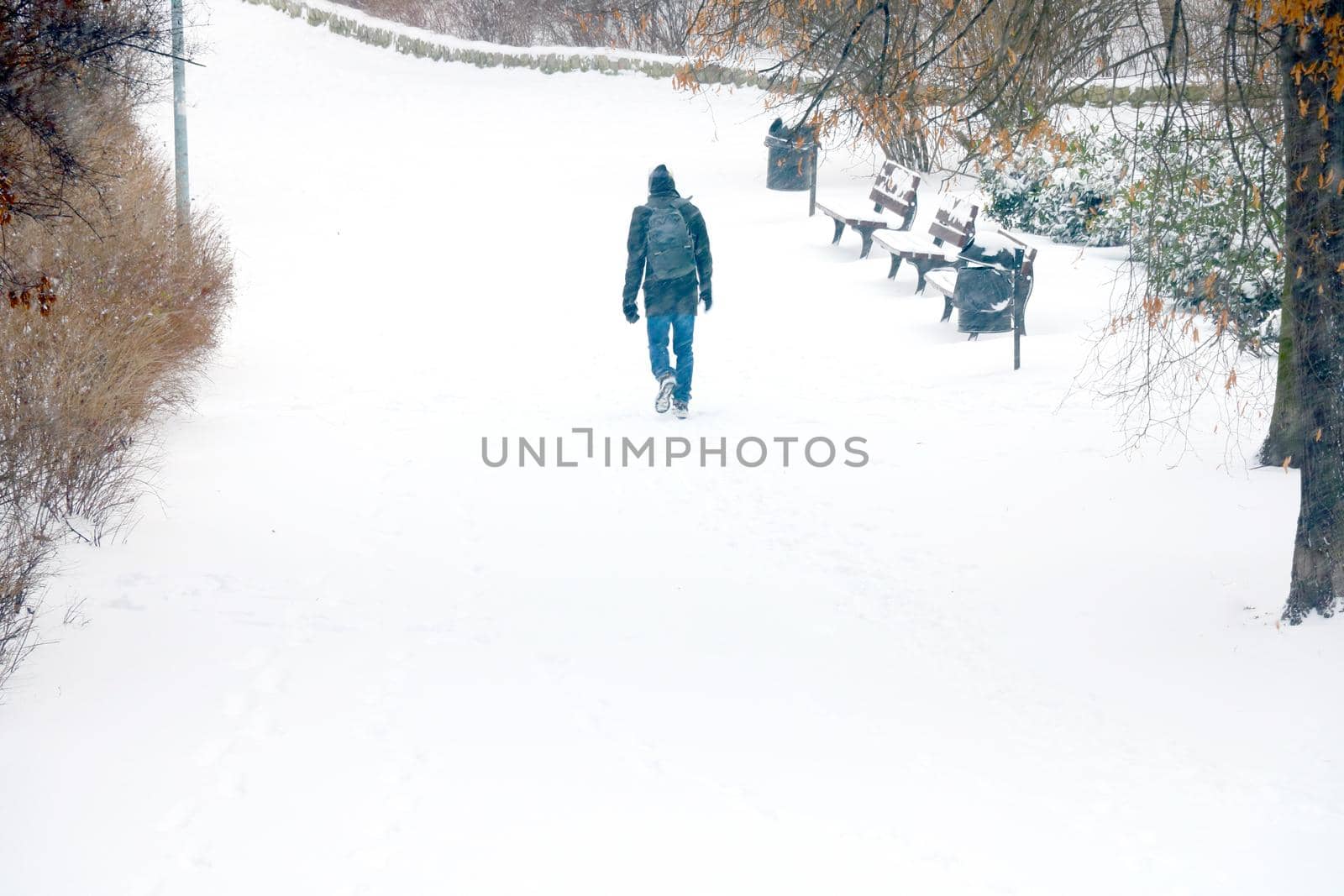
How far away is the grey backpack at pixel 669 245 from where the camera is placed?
9.27 m

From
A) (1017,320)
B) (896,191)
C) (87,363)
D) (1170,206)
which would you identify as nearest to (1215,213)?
(1017,320)

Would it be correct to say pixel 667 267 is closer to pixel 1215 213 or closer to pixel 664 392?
pixel 664 392

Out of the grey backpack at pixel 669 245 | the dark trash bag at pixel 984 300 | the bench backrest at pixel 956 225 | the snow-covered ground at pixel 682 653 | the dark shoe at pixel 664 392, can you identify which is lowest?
the snow-covered ground at pixel 682 653

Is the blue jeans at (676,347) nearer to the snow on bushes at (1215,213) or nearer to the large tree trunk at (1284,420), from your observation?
the snow on bushes at (1215,213)

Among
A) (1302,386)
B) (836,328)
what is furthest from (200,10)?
(1302,386)

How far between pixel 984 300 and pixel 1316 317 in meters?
6.05

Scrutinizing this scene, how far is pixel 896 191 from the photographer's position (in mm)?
16047

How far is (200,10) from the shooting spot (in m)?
31.1

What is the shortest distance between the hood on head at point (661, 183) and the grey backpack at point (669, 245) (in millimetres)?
103

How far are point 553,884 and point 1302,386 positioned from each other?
395 centimetres

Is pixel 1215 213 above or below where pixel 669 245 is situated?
above

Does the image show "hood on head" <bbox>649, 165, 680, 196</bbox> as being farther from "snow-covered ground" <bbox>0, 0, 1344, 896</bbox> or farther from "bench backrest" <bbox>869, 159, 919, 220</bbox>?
"bench backrest" <bbox>869, 159, 919, 220</bbox>

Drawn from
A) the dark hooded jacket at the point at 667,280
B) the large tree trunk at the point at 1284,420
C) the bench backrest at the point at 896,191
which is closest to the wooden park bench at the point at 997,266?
the dark hooded jacket at the point at 667,280

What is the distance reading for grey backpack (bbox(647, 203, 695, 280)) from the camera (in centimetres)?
927
